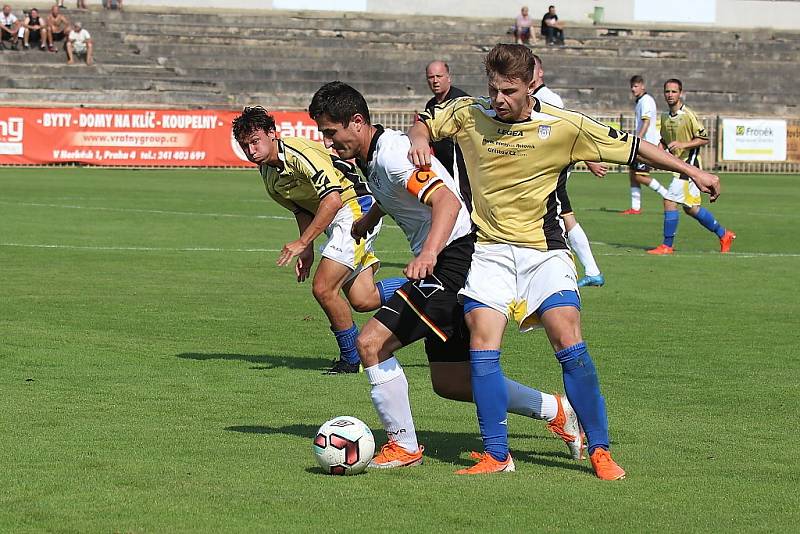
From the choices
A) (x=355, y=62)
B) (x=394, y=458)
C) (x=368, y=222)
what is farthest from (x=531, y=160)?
(x=355, y=62)

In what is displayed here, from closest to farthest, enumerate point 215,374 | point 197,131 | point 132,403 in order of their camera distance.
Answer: point 132,403 → point 215,374 → point 197,131

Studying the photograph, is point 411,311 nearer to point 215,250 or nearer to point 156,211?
point 215,250

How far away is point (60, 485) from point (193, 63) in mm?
39648

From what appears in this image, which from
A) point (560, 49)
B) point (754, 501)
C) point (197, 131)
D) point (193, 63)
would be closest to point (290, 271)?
point (754, 501)

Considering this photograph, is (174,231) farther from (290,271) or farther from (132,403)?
(132,403)

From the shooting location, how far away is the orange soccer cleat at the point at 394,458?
671 cm

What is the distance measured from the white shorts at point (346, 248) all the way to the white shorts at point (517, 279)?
3.01 metres

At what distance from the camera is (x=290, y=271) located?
1620cm

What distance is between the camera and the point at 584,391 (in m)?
6.46

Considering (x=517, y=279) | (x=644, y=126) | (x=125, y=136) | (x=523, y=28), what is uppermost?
(x=523, y=28)

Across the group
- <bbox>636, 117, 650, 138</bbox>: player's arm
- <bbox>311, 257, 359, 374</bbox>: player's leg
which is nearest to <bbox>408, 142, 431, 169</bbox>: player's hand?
<bbox>311, 257, 359, 374</bbox>: player's leg

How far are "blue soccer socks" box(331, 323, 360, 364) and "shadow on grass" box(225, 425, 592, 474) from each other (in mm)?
1985

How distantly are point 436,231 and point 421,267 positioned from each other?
10.6 inches

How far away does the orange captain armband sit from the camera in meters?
6.73
